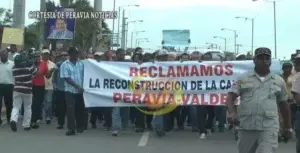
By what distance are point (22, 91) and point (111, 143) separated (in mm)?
2861

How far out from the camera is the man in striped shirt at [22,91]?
13.7m

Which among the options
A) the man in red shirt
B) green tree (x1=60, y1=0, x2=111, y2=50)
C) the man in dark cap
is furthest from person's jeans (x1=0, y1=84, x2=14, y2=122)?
green tree (x1=60, y1=0, x2=111, y2=50)

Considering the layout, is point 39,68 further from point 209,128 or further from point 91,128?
point 209,128

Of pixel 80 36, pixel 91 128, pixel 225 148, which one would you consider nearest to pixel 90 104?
pixel 91 128

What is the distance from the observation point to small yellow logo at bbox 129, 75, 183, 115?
44.5 ft

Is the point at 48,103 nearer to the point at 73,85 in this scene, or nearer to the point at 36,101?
the point at 36,101

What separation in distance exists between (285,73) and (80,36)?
37083 mm

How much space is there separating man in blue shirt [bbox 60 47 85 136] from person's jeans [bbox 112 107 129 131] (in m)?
0.85

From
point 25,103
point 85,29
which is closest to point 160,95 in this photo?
point 25,103

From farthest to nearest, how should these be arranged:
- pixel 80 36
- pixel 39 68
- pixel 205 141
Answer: pixel 80 36 → pixel 39 68 → pixel 205 141

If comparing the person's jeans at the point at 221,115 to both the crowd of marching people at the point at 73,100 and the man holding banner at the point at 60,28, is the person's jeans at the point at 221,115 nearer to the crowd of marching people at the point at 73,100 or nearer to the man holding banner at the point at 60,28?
the crowd of marching people at the point at 73,100

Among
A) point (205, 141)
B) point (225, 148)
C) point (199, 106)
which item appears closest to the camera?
point (225, 148)

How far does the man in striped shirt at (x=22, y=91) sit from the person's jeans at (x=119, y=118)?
1977 millimetres

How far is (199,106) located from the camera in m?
13.5
